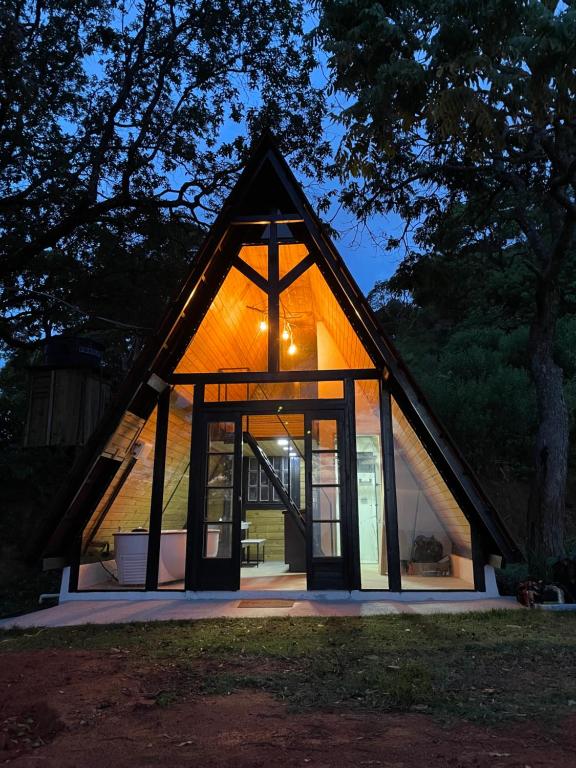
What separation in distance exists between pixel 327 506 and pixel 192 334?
2724 mm

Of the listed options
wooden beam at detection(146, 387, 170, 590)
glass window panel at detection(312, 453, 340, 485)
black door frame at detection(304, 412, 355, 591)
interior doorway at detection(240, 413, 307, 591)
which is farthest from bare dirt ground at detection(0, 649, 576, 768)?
interior doorway at detection(240, 413, 307, 591)

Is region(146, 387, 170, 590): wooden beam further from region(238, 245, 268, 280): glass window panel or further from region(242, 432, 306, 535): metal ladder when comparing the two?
region(242, 432, 306, 535): metal ladder

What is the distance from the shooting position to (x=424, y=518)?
6.14 metres

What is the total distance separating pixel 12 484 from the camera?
10.2 metres

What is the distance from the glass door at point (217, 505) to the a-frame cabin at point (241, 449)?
0.05ft

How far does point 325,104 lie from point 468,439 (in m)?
7.07

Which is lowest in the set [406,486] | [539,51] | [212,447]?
[406,486]

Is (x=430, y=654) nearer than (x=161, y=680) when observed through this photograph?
No

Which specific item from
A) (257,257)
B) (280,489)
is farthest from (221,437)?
(280,489)

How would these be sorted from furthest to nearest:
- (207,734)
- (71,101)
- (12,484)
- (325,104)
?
(12,484) → (325,104) → (71,101) → (207,734)

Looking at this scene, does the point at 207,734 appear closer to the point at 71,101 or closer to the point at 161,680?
the point at 161,680

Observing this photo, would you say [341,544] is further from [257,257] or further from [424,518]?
[257,257]

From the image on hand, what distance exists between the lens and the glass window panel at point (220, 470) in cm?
620

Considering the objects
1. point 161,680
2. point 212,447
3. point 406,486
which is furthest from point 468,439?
point 161,680
